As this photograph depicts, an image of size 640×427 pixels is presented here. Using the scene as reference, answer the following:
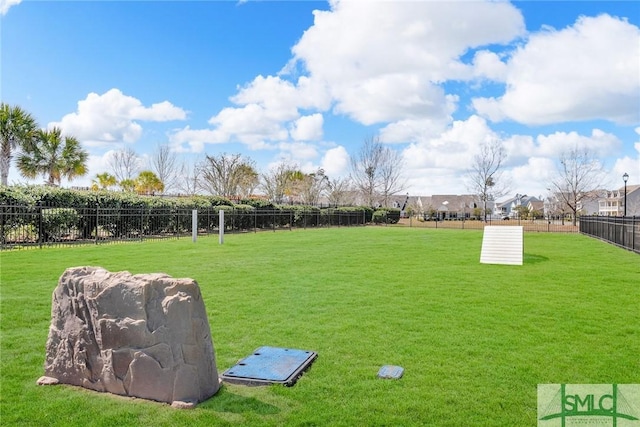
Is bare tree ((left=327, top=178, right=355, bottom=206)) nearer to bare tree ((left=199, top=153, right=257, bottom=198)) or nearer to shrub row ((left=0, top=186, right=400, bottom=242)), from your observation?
bare tree ((left=199, top=153, right=257, bottom=198))

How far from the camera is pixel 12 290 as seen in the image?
791cm

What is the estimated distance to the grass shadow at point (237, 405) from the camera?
3.63 meters

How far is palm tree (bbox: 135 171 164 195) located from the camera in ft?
160

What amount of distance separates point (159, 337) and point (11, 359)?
6.93 feet

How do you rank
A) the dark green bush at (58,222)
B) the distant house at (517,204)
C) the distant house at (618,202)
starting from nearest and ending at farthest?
the dark green bush at (58,222), the distant house at (618,202), the distant house at (517,204)

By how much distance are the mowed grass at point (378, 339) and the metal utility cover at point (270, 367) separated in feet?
0.30

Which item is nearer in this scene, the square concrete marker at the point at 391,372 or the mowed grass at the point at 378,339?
the mowed grass at the point at 378,339

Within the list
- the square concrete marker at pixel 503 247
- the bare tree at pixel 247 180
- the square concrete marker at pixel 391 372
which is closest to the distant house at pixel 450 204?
the bare tree at pixel 247 180

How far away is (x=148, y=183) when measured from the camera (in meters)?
48.7

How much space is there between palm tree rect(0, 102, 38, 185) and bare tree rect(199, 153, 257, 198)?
2043 centimetres

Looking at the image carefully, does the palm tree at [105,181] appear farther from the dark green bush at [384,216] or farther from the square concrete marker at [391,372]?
the square concrete marker at [391,372]

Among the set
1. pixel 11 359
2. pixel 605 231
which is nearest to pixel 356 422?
pixel 11 359

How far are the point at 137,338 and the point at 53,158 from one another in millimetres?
31036

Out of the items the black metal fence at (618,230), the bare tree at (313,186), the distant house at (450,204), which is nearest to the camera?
the black metal fence at (618,230)
